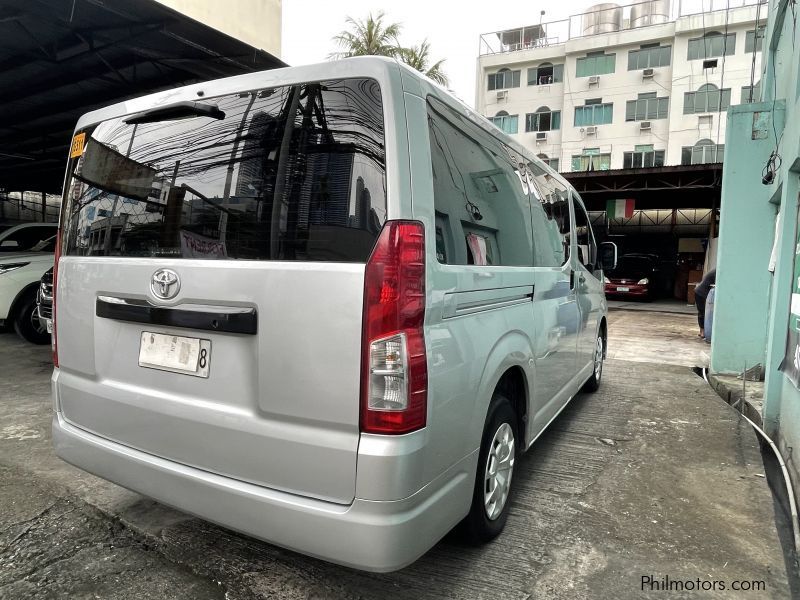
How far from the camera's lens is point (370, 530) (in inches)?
65.9

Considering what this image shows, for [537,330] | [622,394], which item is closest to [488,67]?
[622,394]

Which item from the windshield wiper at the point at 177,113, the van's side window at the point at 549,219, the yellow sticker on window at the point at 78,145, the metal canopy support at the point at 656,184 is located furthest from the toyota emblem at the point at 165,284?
the metal canopy support at the point at 656,184

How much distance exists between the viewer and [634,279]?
19.0 m

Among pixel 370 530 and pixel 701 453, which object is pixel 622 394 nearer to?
pixel 701 453

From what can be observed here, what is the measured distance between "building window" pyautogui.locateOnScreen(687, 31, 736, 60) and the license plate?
1153 inches

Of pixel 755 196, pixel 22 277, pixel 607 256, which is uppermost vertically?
pixel 755 196

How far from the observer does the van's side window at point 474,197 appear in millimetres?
1986

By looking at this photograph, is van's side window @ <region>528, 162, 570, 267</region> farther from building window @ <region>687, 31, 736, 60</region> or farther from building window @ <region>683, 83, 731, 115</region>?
building window @ <region>687, 31, 736, 60</region>

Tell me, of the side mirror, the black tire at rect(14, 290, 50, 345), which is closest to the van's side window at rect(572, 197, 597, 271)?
the side mirror

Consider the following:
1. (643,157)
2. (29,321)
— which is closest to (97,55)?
(29,321)

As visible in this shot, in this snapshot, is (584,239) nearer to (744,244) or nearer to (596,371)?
(596,371)

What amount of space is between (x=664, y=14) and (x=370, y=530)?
32596 millimetres

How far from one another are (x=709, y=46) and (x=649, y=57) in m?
2.64

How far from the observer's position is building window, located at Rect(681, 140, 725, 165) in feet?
79.8
